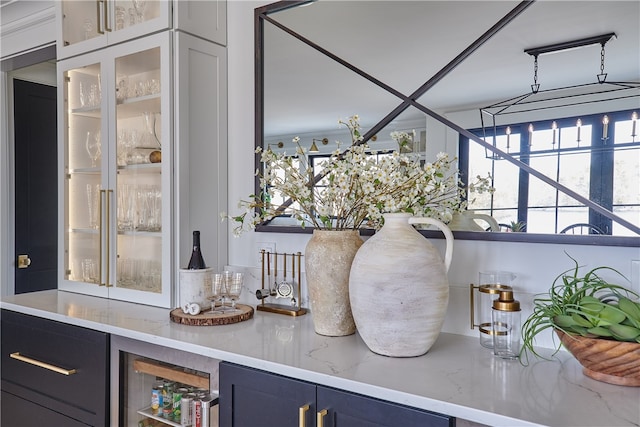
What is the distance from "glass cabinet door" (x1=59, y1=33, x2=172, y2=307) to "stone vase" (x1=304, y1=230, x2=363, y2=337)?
2.38 feet

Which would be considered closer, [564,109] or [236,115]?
[564,109]

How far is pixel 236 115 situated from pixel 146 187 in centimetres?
51

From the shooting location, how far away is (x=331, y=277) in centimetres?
146

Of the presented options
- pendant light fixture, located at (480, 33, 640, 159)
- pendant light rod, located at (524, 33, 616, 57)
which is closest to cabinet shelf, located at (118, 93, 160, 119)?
pendant light fixture, located at (480, 33, 640, 159)

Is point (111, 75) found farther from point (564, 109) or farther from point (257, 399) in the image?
point (564, 109)

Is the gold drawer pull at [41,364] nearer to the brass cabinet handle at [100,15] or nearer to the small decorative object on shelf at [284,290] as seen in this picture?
the small decorative object on shelf at [284,290]

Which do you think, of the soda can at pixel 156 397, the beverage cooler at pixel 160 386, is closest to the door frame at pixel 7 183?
the beverage cooler at pixel 160 386

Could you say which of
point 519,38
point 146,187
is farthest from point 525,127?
point 146,187

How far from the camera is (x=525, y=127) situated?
1.41 meters

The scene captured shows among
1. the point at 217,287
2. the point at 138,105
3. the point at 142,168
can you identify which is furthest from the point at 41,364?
the point at 138,105

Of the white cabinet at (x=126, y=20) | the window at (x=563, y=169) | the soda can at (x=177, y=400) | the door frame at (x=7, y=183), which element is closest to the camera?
the window at (x=563, y=169)

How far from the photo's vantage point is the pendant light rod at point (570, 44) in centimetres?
130

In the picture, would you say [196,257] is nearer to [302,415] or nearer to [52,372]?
[52,372]

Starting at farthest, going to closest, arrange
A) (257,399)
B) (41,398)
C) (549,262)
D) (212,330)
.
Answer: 1. (41,398)
2. (212,330)
3. (549,262)
4. (257,399)
